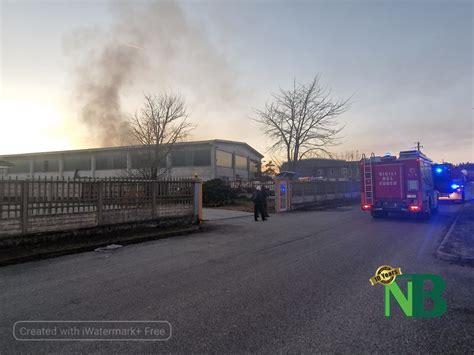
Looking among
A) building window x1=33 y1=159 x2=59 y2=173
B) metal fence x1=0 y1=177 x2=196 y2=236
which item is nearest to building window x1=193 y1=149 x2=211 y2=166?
building window x1=33 y1=159 x2=59 y2=173

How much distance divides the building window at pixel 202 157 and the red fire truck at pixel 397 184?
25178mm

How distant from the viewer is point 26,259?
7.02 metres

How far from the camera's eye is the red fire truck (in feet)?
45.2

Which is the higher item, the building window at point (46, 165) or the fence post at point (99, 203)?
the building window at point (46, 165)

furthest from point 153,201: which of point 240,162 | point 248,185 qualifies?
point 240,162

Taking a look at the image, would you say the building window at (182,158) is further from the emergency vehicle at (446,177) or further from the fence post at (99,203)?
the fence post at (99,203)

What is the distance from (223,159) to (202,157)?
2.97 meters

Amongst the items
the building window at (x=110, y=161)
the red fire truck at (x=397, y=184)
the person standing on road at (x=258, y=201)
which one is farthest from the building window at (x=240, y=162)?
the red fire truck at (x=397, y=184)

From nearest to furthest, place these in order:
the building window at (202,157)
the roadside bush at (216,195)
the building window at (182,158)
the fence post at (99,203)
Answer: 1. the fence post at (99,203)
2. the roadside bush at (216,195)
3. the building window at (202,157)
4. the building window at (182,158)

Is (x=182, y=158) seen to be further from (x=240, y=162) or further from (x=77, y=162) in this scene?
(x=77, y=162)

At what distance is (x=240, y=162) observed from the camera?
45.2m

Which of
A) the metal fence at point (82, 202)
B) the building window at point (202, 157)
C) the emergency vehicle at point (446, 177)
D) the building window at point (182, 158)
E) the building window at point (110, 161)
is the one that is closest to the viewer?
the metal fence at point (82, 202)

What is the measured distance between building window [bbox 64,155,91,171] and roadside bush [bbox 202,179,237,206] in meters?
29.7

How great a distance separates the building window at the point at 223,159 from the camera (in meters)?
39.2
